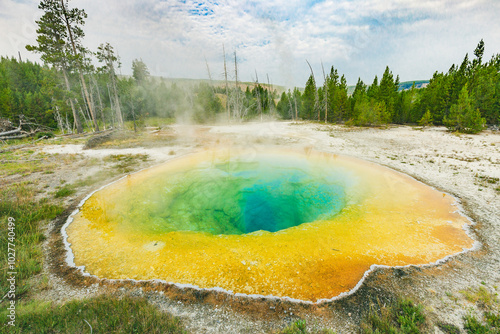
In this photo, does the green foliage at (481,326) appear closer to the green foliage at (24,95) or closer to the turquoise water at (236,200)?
the turquoise water at (236,200)

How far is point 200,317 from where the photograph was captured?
10.4 feet

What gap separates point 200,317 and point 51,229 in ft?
18.5

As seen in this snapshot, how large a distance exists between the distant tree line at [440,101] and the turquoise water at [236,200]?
70.9 feet

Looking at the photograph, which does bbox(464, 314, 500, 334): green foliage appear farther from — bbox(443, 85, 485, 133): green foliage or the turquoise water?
bbox(443, 85, 485, 133): green foliage

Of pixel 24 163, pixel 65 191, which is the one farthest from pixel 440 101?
pixel 24 163

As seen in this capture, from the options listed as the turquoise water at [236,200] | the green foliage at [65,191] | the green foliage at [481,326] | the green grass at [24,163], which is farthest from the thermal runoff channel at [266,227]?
the green grass at [24,163]

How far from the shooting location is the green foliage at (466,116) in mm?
19469

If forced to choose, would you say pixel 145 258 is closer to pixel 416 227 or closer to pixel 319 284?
pixel 319 284

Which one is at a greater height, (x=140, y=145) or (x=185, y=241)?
(x=140, y=145)

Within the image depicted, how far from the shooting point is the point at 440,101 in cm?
2736

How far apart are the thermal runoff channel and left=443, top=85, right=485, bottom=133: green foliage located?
1883cm

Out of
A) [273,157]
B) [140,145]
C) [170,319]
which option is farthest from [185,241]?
[140,145]

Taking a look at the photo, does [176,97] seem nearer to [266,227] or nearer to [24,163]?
[24,163]

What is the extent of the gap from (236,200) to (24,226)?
6756mm
